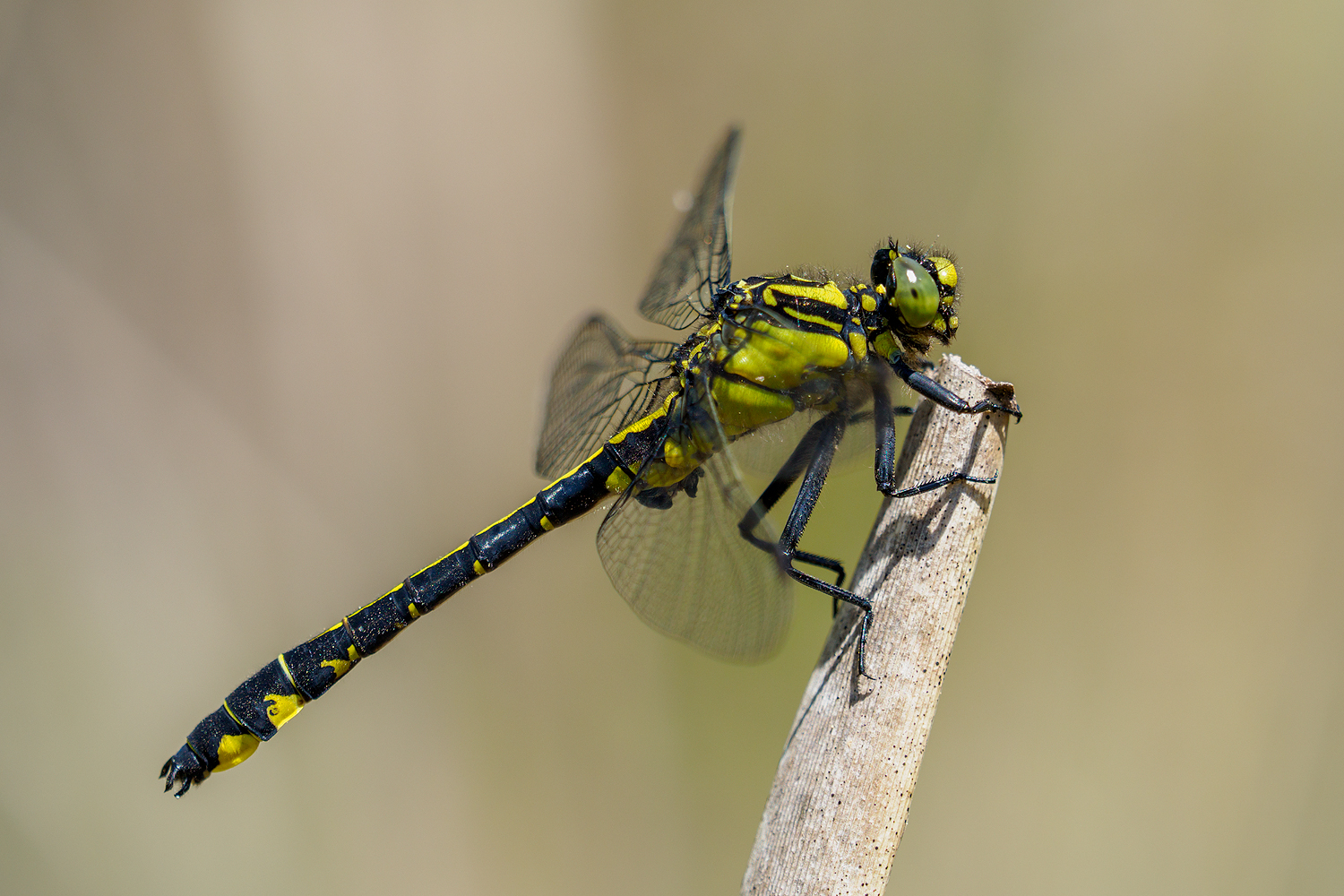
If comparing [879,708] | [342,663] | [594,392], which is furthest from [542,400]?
[879,708]

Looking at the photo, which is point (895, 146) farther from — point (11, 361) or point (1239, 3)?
point (11, 361)

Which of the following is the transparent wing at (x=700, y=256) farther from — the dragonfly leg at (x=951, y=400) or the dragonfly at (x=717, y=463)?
the dragonfly leg at (x=951, y=400)

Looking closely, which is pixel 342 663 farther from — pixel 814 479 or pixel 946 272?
pixel 946 272

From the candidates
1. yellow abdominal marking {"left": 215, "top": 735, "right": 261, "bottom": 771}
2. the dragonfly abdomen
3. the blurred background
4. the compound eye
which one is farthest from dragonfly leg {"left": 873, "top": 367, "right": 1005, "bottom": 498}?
yellow abdominal marking {"left": 215, "top": 735, "right": 261, "bottom": 771}

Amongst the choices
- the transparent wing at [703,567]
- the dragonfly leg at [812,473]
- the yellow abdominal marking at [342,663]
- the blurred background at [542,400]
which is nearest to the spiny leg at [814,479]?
the dragonfly leg at [812,473]

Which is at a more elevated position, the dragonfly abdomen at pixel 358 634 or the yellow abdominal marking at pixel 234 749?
the dragonfly abdomen at pixel 358 634

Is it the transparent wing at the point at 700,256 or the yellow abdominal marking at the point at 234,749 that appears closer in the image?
the yellow abdominal marking at the point at 234,749
